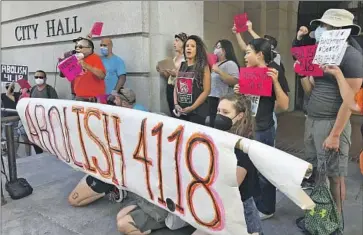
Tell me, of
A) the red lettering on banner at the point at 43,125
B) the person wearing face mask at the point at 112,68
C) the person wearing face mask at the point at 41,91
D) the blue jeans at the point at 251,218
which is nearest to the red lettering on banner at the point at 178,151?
the blue jeans at the point at 251,218

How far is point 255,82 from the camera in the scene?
2.87 metres

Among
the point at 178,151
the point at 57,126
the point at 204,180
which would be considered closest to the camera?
the point at 204,180

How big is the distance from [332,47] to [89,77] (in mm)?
3181

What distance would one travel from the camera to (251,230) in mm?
2484

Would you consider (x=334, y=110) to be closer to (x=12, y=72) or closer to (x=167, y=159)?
(x=167, y=159)

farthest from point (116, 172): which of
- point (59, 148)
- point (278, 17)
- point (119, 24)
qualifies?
point (278, 17)

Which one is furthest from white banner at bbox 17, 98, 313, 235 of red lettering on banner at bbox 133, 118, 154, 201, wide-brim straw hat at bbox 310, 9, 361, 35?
wide-brim straw hat at bbox 310, 9, 361, 35

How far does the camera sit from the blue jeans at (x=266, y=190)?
311 cm

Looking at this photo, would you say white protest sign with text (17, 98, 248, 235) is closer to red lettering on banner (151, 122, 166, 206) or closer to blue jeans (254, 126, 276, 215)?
red lettering on banner (151, 122, 166, 206)

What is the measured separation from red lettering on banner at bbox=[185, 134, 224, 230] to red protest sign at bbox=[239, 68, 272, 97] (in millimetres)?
870

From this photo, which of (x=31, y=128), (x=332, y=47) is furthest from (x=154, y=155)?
(x=31, y=128)

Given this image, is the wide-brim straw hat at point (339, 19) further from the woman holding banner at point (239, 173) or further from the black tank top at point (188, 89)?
the black tank top at point (188, 89)

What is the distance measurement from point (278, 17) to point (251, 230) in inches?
301

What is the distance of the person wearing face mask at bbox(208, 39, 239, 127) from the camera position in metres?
4.04
